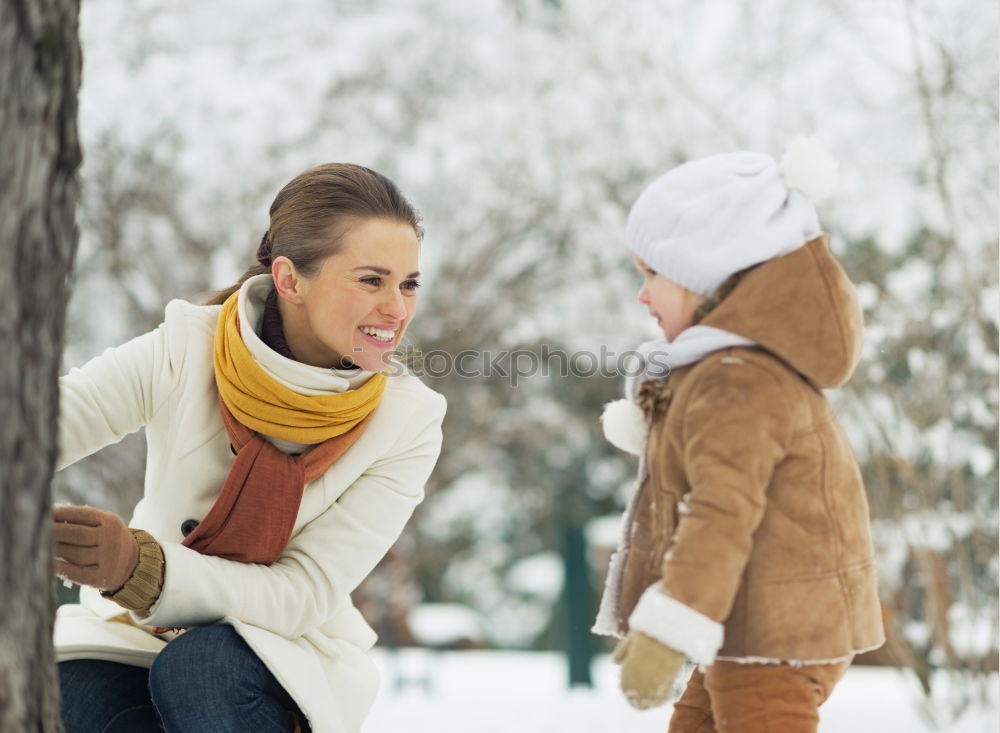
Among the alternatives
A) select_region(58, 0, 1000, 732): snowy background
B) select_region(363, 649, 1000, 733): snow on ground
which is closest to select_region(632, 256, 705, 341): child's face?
select_region(363, 649, 1000, 733): snow on ground

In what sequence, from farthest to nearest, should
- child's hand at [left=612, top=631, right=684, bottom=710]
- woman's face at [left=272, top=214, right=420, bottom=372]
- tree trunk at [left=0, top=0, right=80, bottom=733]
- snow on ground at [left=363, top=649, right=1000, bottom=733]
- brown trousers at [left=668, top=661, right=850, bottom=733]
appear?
snow on ground at [left=363, top=649, right=1000, bottom=733] < woman's face at [left=272, top=214, right=420, bottom=372] < brown trousers at [left=668, top=661, right=850, bottom=733] < child's hand at [left=612, top=631, right=684, bottom=710] < tree trunk at [left=0, top=0, right=80, bottom=733]

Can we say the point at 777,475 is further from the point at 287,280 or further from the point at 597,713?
the point at 597,713

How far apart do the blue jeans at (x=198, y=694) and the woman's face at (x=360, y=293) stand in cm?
53

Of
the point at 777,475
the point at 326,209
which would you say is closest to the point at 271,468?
the point at 326,209

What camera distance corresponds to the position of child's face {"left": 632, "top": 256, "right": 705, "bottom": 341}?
75.4 inches

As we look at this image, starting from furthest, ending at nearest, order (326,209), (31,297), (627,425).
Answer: (326,209)
(627,425)
(31,297)

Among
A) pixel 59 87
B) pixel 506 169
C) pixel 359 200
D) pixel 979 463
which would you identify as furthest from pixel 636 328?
pixel 59 87

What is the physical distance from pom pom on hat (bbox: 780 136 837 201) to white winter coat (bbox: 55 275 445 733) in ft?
2.48

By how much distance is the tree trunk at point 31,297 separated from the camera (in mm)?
1313

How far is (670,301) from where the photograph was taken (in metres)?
1.92

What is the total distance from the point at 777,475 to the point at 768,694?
1.07ft

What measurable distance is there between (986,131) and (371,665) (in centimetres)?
353

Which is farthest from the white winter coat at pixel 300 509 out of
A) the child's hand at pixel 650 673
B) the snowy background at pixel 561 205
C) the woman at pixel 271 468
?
the snowy background at pixel 561 205

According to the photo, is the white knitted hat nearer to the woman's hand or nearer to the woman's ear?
the woman's ear
